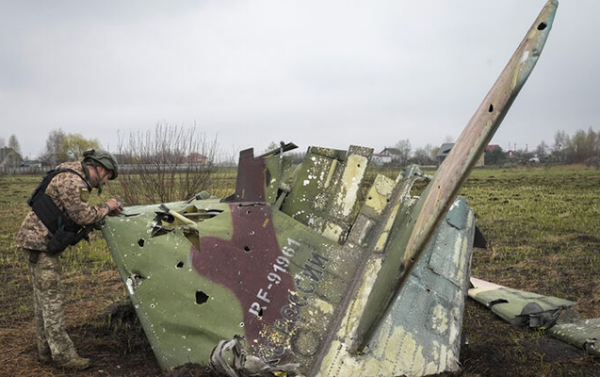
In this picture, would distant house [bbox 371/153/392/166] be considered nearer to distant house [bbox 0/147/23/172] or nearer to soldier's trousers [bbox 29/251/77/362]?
soldier's trousers [bbox 29/251/77/362]

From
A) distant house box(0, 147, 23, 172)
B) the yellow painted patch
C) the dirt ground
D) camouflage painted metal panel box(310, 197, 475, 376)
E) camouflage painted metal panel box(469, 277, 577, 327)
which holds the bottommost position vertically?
distant house box(0, 147, 23, 172)

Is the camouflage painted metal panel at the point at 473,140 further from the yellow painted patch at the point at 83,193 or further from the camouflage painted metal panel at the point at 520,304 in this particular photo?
the camouflage painted metal panel at the point at 520,304

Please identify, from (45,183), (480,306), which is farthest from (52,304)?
(480,306)

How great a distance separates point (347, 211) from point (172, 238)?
1.37m

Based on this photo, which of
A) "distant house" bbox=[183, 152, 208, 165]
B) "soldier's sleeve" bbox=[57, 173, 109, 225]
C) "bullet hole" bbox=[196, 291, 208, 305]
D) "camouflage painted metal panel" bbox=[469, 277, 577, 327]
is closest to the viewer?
"bullet hole" bbox=[196, 291, 208, 305]

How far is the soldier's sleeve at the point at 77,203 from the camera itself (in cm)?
379

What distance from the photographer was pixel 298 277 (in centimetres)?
346

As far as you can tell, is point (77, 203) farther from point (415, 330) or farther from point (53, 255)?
point (415, 330)

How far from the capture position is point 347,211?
12.4ft

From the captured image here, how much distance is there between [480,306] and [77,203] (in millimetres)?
4704

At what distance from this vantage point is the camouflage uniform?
3879 mm

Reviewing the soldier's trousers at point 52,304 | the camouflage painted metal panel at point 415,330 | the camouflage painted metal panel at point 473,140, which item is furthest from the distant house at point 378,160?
the soldier's trousers at point 52,304

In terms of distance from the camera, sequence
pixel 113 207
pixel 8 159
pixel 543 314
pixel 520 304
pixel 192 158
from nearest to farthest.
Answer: pixel 113 207 → pixel 543 314 → pixel 520 304 → pixel 192 158 → pixel 8 159

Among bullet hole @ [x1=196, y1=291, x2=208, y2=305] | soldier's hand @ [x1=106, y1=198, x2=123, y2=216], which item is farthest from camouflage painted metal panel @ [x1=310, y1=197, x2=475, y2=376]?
soldier's hand @ [x1=106, y1=198, x2=123, y2=216]
